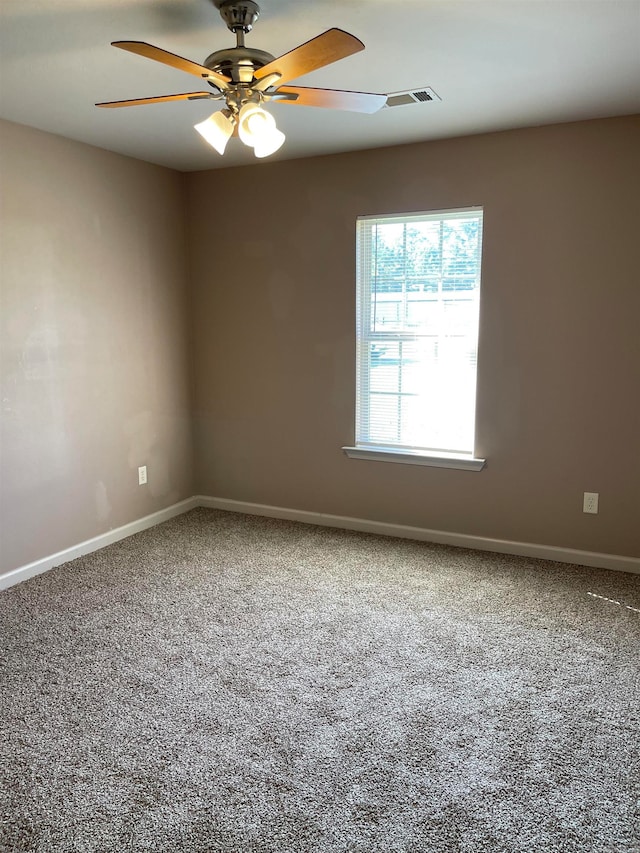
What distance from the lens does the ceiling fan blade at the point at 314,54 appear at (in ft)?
5.44

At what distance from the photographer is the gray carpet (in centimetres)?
176

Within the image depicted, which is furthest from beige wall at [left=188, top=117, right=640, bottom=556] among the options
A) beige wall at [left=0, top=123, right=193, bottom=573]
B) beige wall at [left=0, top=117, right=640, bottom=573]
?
beige wall at [left=0, top=123, right=193, bottom=573]

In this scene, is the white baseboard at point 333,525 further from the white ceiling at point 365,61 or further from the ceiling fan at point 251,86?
the ceiling fan at point 251,86

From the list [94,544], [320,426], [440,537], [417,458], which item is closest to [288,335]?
[320,426]

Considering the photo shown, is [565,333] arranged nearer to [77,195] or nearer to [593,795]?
[593,795]

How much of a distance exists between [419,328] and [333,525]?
144cm

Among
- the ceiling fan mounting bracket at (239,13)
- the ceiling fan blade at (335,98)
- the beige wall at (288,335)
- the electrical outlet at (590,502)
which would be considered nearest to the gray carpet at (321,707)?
the electrical outlet at (590,502)

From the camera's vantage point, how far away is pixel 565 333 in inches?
134

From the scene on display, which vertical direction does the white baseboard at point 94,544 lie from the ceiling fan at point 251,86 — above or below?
below

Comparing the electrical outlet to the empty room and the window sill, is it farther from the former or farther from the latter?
the window sill

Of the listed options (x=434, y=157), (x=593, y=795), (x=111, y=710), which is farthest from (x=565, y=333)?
(x=111, y=710)

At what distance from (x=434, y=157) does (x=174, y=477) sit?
8.94 ft

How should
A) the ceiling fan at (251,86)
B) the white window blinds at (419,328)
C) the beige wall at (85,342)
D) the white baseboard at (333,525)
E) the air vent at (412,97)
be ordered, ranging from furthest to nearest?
the white window blinds at (419,328) < the white baseboard at (333,525) < the beige wall at (85,342) < the air vent at (412,97) < the ceiling fan at (251,86)

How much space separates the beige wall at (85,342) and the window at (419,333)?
138 centimetres
